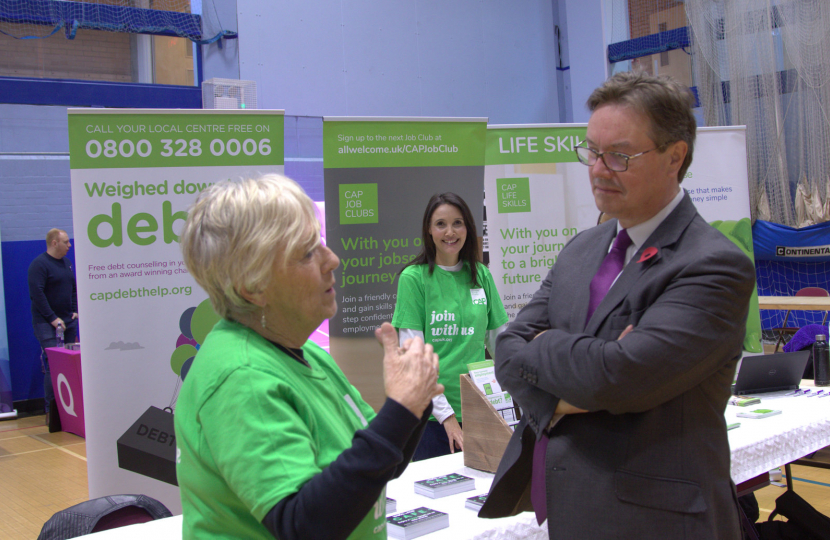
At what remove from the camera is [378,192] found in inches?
142

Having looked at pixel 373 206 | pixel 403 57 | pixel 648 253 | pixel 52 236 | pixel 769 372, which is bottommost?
pixel 769 372

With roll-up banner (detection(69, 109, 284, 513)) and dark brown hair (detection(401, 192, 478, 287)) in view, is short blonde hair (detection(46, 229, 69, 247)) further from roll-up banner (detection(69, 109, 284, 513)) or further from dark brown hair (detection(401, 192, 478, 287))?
dark brown hair (detection(401, 192, 478, 287))

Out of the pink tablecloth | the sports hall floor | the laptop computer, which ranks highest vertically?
the laptop computer

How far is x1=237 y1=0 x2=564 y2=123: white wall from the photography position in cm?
853

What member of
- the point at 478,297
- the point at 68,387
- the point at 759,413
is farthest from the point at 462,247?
the point at 68,387

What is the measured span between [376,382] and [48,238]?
4542mm

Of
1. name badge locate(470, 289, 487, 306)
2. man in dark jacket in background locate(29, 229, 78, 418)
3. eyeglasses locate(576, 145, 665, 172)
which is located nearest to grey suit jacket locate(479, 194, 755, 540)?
eyeglasses locate(576, 145, 665, 172)

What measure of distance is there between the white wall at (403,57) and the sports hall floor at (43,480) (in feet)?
15.6

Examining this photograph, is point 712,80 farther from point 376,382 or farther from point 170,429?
point 170,429

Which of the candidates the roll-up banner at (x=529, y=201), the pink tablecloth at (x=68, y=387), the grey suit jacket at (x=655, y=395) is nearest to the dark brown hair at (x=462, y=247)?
the roll-up banner at (x=529, y=201)

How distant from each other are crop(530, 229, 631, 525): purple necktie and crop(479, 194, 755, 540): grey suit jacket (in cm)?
4

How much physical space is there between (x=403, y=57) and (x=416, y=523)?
8.75 metres

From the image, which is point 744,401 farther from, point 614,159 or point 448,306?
point 614,159

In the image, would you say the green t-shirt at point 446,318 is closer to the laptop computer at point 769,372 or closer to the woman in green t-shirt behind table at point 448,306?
the woman in green t-shirt behind table at point 448,306
